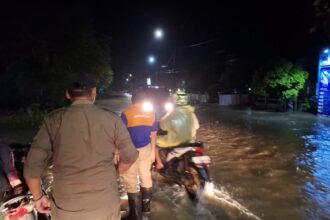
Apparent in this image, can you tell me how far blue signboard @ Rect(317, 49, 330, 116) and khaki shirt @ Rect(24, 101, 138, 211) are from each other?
18.9 meters

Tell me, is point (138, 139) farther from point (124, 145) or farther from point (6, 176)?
point (124, 145)

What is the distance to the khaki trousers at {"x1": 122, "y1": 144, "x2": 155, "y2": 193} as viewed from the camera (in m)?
4.52

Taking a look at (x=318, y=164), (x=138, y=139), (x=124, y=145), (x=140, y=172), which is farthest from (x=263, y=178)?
(x=124, y=145)

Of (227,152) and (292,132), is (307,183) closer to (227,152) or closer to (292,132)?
(227,152)

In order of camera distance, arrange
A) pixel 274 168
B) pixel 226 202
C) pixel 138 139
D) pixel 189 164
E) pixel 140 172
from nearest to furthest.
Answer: pixel 138 139 < pixel 140 172 < pixel 189 164 < pixel 226 202 < pixel 274 168

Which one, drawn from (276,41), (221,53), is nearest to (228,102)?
(276,41)

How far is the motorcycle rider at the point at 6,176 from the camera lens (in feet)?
11.3

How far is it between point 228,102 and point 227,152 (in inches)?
738

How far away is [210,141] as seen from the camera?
11.2 meters

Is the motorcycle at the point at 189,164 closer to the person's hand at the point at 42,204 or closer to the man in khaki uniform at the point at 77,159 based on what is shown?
the man in khaki uniform at the point at 77,159

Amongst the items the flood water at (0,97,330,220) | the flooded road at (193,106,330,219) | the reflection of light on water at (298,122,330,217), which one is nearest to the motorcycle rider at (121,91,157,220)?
the flood water at (0,97,330,220)

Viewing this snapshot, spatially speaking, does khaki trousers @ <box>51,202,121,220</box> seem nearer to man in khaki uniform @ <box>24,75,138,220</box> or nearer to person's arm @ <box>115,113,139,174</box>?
man in khaki uniform @ <box>24,75,138,220</box>

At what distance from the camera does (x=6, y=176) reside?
3482 millimetres

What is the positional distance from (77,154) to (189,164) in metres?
3.22
